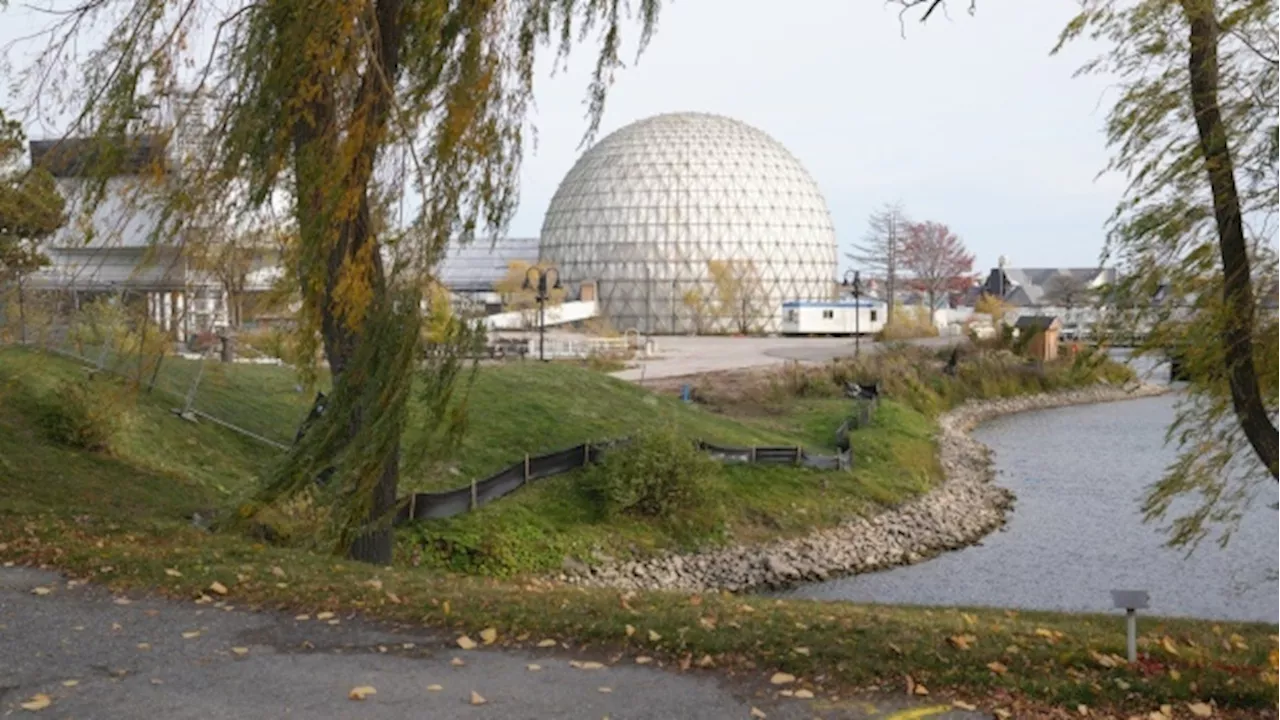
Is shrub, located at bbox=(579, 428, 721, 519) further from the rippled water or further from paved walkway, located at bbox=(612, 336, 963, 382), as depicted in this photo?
paved walkway, located at bbox=(612, 336, 963, 382)

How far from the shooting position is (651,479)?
69.5ft

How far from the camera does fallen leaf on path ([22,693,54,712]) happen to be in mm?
6352

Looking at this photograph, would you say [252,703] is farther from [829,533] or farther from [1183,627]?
[829,533]

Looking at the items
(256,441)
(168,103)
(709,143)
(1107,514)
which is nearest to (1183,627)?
(168,103)

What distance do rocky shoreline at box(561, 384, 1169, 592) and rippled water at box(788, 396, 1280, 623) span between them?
1.44 feet

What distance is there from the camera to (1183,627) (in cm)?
1051

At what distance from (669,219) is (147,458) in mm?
63636

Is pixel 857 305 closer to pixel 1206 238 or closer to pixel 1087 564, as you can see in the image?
pixel 1087 564

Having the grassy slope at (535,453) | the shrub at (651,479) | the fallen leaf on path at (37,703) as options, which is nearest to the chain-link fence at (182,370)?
the grassy slope at (535,453)

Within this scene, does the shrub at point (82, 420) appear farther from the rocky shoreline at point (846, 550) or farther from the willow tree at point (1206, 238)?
the willow tree at point (1206, 238)

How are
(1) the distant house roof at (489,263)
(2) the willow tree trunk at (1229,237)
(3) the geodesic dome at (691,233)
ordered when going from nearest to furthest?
(2) the willow tree trunk at (1229,237) → (3) the geodesic dome at (691,233) → (1) the distant house roof at (489,263)

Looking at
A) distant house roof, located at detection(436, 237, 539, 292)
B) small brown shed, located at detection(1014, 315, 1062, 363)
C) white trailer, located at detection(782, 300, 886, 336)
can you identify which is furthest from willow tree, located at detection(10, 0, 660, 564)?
distant house roof, located at detection(436, 237, 539, 292)

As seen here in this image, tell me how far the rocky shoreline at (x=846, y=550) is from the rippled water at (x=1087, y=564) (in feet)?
1.44

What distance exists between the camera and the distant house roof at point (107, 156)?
10469mm
